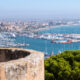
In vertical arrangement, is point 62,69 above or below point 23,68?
below

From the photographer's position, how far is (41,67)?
162 inches

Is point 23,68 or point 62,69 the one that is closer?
point 23,68

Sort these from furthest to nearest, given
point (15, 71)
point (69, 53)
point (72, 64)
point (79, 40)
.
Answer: point (79, 40)
point (69, 53)
point (72, 64)
point (15, 71)

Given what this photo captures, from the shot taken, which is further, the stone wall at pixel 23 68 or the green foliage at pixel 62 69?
the green foliage at pixel 62 69

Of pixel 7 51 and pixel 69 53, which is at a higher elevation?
pixel 7 51

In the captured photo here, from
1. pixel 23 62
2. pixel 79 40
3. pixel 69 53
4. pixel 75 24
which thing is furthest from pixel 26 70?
pixel 75 24

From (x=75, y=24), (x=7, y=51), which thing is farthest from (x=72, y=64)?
(x=75, y=24)

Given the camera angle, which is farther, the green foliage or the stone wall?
the green foliage

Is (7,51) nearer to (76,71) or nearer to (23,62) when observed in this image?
(23,62)

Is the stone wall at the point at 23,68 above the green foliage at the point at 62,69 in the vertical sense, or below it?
above

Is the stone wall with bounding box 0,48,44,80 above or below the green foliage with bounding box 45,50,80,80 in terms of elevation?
above

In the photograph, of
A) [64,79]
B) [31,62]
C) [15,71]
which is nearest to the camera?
[15,71]

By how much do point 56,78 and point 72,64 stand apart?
122cm

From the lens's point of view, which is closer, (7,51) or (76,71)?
(7,51)
